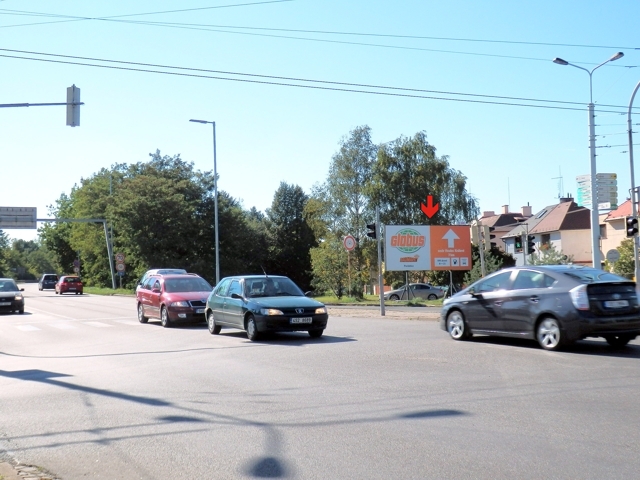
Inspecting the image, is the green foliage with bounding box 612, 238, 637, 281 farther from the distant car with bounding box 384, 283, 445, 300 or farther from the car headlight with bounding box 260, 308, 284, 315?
the car headlight with bounding box 260, 308, 284, 315

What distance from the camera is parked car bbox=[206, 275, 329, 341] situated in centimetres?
1683

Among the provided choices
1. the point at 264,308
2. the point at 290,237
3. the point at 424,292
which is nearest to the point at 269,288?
the point at 264,308

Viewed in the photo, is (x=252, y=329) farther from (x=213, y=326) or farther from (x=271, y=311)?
(x=213, y=326)

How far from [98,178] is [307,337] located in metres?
81.8

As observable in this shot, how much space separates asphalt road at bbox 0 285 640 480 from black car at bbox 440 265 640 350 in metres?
0.37

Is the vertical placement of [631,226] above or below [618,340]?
above

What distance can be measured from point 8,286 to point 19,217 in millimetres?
25712

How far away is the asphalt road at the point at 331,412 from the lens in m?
6.37

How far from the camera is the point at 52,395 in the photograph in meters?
10.4

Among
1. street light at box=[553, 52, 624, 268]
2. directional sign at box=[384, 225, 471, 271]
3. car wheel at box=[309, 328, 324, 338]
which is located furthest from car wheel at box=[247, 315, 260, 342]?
directional sign at box=[384, 225, 471, 271]

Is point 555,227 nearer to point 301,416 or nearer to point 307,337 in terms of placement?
point 307,337

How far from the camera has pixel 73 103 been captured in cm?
2053

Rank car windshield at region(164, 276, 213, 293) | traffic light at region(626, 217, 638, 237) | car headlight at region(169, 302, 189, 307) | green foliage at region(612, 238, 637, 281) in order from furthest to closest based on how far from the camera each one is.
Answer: green foliage at region(612, 238, 637, 281) < traffic light at region(626, 217, 638, 237) < car windshield at region(164, 276, 213, 293) < car headlight at region(169, 302, 189, 307)

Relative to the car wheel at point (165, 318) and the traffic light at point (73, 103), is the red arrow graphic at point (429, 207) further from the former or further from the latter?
the traffic light at point (73, 103)
